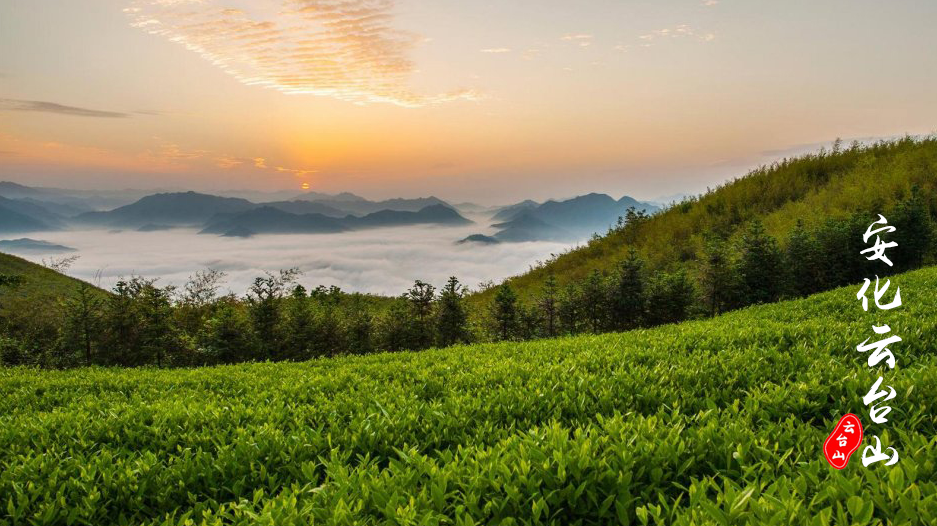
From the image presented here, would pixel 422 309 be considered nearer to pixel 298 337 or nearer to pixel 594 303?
pixel 298 337

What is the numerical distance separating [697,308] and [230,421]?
546 inches

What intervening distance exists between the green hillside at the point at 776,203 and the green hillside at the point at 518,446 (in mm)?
16222

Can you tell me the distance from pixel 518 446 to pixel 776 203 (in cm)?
2836

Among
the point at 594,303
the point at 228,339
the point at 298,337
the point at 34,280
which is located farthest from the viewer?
the point at 34,280

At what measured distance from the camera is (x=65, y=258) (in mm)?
24938

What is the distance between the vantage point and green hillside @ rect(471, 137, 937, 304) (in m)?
20.7

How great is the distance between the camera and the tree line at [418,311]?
12.9 meters

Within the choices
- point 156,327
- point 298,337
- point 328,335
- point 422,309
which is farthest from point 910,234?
point 156,327

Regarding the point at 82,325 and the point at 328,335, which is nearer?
the point at 82,325

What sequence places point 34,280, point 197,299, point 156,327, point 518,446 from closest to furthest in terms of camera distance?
point 518,446 → point 156,327 → point 197,299 → point 34,280

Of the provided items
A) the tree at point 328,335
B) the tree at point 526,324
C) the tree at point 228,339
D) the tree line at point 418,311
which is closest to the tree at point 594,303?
the tree line at point 418,311

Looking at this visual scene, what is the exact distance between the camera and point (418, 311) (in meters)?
14.3

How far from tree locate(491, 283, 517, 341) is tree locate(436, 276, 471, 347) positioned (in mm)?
1279

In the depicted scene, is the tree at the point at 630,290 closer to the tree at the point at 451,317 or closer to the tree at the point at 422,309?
the tree at the point at 451,317
